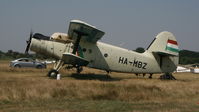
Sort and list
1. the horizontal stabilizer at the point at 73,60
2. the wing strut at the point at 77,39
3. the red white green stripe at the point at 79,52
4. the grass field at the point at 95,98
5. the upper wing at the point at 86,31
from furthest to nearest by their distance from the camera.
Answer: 1. the red white green stripe at the point at 79,52
2. the wing strut at the point at 77,39
3. the horizontal stabilizer at the point at 73,60
4. the upper wing at the point at 86,31
5. the grass field at the point at 95,98

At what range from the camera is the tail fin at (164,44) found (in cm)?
2172

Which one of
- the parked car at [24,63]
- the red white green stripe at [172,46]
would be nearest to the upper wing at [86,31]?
the red white green stripe at [172,46]

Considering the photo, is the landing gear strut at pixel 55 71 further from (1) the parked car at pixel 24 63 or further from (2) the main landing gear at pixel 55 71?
(1) the parked car at pixel 24 63

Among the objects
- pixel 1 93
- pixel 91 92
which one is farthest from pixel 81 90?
pixel 1 93

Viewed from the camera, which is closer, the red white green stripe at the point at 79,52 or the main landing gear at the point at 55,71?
the main landing gear at the point at 55,71

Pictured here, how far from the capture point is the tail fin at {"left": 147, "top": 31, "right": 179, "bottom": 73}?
2145cm

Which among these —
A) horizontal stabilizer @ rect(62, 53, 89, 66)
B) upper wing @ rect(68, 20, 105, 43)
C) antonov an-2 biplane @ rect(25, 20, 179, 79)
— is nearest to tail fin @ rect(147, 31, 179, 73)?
antonov an-2 biplane @ rect(25, 20, 179, 79)

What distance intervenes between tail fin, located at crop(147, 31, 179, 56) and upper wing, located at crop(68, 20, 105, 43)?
534 centimetres

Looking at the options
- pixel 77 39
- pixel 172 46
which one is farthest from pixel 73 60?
pixel 172 46

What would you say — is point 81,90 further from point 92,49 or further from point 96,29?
point 92,49

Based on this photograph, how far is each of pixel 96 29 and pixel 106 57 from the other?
321 centimetres

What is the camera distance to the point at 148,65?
21.0 meters

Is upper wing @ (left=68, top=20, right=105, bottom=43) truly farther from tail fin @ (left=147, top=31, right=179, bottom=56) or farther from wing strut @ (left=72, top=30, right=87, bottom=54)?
tail fin @ (left=147, top=31, right=179, bottom=56)

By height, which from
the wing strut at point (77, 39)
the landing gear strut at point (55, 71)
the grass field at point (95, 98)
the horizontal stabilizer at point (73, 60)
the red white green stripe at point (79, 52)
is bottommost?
the grass field at point (95, 98)
